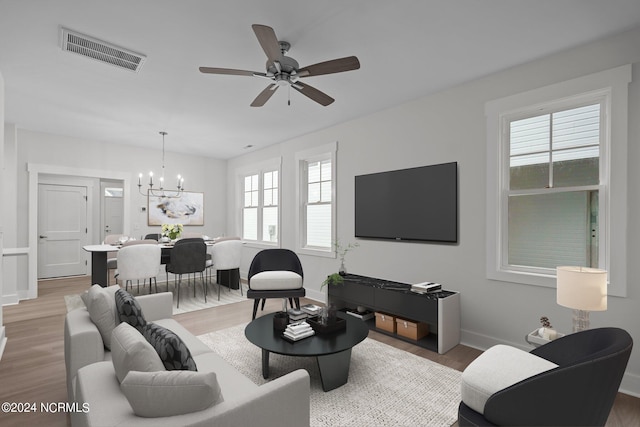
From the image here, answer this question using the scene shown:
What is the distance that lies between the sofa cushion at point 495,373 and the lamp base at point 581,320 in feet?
1.98

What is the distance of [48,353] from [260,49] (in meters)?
3.46

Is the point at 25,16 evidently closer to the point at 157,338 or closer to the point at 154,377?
the point at 157,338

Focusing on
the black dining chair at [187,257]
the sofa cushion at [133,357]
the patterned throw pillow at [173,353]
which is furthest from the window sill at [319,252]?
the sofa cushion at [133,357]

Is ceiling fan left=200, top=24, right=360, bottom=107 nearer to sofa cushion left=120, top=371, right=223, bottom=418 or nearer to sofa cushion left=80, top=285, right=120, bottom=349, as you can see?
sofa cushion left=80, top=285, right=120, bottom=349

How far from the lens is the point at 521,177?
2.95m

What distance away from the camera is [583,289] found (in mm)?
2010

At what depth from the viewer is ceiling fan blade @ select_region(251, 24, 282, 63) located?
1.84m

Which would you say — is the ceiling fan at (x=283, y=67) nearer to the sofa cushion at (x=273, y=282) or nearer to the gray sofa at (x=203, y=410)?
the gray sofa at (x=203, y=410)

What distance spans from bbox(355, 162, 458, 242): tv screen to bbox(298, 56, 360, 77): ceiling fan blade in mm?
1751

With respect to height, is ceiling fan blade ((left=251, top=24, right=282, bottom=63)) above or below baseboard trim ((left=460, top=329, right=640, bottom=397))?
above

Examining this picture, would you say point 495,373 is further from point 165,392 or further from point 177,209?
point 177,209

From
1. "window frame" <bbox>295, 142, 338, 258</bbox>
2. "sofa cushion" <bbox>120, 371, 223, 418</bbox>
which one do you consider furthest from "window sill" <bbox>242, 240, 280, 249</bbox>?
"sofa cushion" <bbox>120, 371, 223, 418</bbox>

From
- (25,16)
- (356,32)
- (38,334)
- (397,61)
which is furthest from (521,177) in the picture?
(38,334)

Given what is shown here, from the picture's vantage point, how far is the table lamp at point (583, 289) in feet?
6.49
